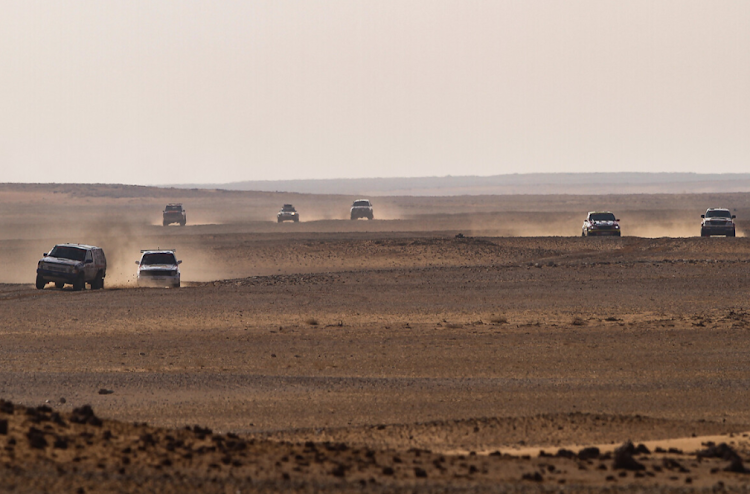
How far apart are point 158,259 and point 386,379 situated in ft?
64.4

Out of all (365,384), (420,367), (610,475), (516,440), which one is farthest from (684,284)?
(610,475)

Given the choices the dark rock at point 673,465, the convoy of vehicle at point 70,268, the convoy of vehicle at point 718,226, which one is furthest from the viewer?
the convoy of vehicle at point 718,226

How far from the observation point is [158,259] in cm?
3538

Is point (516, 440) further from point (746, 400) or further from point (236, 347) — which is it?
point (236, 347)

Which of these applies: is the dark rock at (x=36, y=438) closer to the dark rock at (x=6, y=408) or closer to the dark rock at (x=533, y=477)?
the dark rock at (x=6, y=408)

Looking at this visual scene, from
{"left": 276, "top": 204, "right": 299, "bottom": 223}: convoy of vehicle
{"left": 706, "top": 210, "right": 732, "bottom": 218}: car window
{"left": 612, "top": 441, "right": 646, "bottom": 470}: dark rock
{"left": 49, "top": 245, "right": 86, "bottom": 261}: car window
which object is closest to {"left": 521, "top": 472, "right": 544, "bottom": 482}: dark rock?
{"left": 612, "top": 441, "right": 646, "bottom": 470}: dark rock

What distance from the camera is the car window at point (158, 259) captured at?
3516 cm

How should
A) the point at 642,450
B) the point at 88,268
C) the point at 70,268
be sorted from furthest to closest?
the point at 88,268
the point at 70,268
the point at 642,450

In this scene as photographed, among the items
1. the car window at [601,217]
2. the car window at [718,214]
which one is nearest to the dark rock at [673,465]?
the car window at [601,217]

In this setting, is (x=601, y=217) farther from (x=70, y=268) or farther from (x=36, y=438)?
(x=36, y=438)

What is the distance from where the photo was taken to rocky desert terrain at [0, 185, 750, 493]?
380 inches

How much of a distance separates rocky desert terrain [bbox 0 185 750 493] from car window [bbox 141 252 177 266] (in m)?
1.11

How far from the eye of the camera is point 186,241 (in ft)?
189

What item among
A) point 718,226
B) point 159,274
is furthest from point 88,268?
point 718,226
